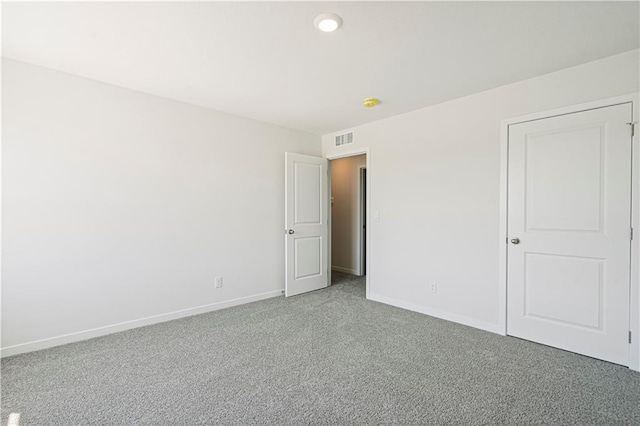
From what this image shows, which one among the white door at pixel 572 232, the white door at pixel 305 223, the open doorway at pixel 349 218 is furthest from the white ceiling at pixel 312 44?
the open doorway at pixel 349 218

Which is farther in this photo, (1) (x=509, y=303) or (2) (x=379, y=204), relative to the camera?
(2) (x=379, y=204)

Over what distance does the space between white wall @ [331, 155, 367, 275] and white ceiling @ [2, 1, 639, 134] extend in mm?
2604

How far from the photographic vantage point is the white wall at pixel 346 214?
18.4 feet

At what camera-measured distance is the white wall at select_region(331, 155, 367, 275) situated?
5.59 m

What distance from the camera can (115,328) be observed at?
2902 millimetres

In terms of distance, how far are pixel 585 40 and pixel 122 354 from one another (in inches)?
167

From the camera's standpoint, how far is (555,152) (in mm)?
2582

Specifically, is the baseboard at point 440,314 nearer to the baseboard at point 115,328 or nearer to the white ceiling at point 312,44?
the baseboard at point 115,328

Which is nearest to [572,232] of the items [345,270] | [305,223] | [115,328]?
[305,223]

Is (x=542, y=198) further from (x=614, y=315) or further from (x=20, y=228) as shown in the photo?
(x=20, y=228)

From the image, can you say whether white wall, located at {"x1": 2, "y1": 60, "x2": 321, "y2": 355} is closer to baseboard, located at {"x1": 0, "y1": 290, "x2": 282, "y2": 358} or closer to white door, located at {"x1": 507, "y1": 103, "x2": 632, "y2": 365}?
baseboard, located at {"x1": 0, "y1": 290, "x2": 282, "y2": 358}

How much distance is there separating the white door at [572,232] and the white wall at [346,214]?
2.97 metres

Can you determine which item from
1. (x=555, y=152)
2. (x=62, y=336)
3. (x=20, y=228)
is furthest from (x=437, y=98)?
(x=62, y=336)

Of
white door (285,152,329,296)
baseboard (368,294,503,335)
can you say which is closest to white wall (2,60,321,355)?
white door (285,152,329,296)
